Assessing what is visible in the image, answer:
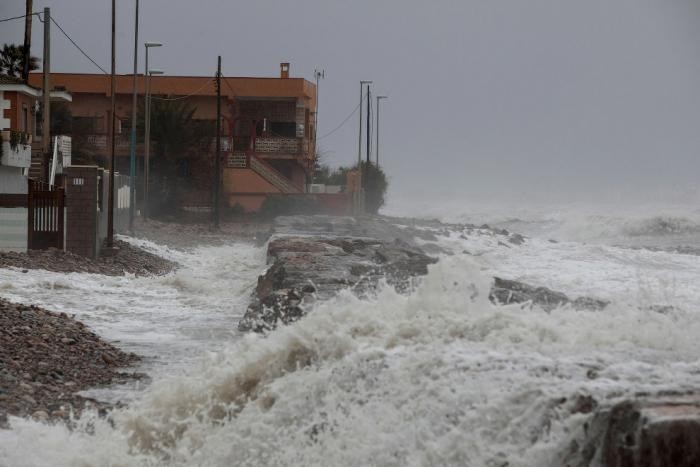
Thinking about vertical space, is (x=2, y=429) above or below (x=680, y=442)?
below

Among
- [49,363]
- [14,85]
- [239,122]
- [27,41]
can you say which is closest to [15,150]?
[14,85]

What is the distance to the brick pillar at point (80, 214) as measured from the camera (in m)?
23.2

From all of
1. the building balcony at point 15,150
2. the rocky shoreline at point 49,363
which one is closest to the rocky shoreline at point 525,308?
the rocky shoreline at point 49,363

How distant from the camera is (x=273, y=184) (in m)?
54.1

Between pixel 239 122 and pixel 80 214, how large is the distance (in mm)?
34927

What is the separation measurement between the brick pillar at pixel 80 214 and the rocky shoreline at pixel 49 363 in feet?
30.9

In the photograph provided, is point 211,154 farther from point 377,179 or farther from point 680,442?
point 680,442

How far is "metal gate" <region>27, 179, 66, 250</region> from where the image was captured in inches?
884

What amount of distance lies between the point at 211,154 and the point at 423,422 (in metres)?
48.8

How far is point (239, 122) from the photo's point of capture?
190 ft

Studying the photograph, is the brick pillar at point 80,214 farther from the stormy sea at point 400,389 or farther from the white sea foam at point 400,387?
the white sea foam at point 400,387

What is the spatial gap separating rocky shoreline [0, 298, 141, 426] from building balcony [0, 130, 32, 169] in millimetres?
23352

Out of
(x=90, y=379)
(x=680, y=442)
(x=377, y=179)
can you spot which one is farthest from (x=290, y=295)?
(x=377, y=179)

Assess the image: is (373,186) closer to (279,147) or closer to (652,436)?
(279,147)
